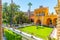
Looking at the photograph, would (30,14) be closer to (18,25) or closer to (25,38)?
(18,25)

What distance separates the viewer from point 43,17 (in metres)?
14.1

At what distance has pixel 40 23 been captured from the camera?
572 inches

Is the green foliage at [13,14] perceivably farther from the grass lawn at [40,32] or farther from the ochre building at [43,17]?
the ochre building at [43,17]

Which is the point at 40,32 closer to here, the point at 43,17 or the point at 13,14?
the point at 13,14

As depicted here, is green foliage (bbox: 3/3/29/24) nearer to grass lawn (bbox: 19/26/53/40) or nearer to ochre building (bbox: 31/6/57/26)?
grass lawn (bbox: 19/26/53/40)

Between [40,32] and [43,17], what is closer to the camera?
[40,32]

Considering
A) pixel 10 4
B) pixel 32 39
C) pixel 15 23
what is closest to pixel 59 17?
pixel 32 39

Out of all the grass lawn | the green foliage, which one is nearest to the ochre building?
the grass lawn

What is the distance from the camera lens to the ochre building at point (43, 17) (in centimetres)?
1365

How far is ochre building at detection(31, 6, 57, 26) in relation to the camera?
44.8 ft

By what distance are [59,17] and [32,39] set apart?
27.2 feet

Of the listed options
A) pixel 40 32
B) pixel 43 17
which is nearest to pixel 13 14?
pixel 40 32

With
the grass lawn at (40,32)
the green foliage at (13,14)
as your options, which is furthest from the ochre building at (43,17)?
the green foliage at (13,14)

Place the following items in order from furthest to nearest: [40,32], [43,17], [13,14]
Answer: [43,17] → [13,14] → [40,32]
